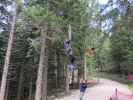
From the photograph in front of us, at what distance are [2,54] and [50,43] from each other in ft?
17.6

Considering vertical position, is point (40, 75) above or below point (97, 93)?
above

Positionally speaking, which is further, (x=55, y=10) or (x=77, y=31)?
(x=77, y=31)

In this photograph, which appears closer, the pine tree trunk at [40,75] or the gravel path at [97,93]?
the pine tree trunk at [40,75]

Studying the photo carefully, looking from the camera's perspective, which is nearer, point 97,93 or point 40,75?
point 40,75

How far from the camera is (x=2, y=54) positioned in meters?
20.4

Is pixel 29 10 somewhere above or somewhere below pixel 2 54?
above

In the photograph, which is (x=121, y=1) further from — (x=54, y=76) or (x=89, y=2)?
(x=54, y=76)

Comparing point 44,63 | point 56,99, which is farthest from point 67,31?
point 56,99

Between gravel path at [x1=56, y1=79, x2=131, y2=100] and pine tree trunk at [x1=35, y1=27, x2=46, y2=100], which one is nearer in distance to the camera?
pine tree trunk at [x1=35, y1=27, x2=46, y2=100]

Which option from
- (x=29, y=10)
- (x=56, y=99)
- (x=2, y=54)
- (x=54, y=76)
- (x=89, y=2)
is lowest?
(x=56, y=99)

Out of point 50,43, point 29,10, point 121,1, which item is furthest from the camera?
point 50,43

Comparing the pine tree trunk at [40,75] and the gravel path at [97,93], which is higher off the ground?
the pine tree trunk at [40,75]

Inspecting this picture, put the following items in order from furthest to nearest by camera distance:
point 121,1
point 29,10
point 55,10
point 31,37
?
point 31,37, point 55,10, point 29,10, point 121,1

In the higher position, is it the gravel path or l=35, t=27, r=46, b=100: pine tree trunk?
l=35, t=27, r=46, b=100: pine tree trunk
